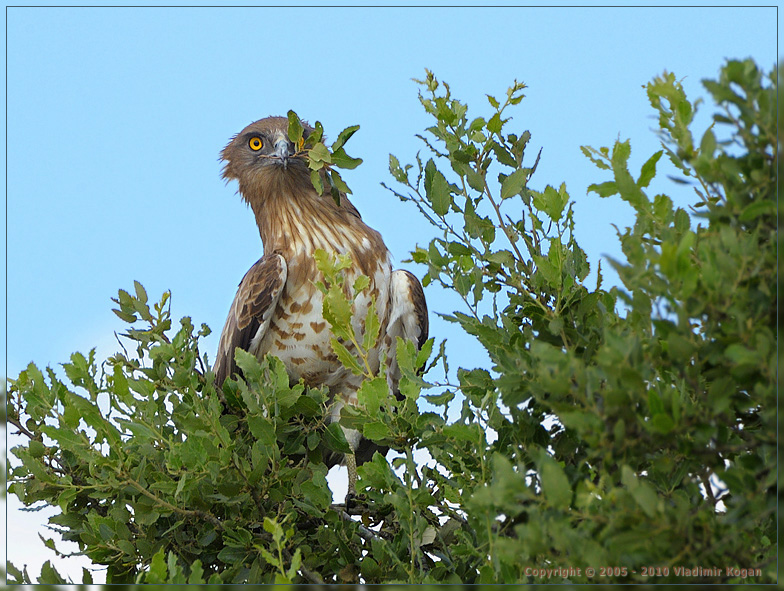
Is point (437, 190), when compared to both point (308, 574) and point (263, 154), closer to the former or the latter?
point (308, 574)

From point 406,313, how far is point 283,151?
165 cm

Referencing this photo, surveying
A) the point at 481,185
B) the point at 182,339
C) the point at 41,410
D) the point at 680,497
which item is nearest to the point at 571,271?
the point at 481,185

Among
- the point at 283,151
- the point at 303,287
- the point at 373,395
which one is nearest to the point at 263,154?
the point at 283,151

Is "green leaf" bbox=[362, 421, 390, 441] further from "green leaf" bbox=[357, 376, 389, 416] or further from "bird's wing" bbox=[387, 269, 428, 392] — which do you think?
"bird's wing" bbox=[387, 269, 428, 392]

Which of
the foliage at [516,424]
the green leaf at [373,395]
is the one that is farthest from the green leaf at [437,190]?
the green leaf at [373,395]

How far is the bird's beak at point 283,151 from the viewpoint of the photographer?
21.7ft

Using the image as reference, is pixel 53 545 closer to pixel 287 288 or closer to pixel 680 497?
pixel 287 288

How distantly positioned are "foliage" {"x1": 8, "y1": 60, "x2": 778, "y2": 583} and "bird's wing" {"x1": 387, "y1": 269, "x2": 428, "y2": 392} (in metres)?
2.07

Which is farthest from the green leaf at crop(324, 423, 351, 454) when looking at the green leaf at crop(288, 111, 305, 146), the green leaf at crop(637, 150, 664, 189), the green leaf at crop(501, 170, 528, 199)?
the green leaf at crop(637, 150, 664, 189)

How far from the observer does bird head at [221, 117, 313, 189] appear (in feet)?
22.1

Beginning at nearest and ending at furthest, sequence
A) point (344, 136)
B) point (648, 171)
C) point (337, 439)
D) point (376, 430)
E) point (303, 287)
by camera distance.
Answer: point (648, 171), point (376, 430), point (337, 439), point (344, 136), point (303, 287)

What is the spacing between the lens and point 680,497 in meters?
2.47

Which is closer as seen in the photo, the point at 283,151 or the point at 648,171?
the point at 648,171

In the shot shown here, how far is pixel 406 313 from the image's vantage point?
627 centimetres
